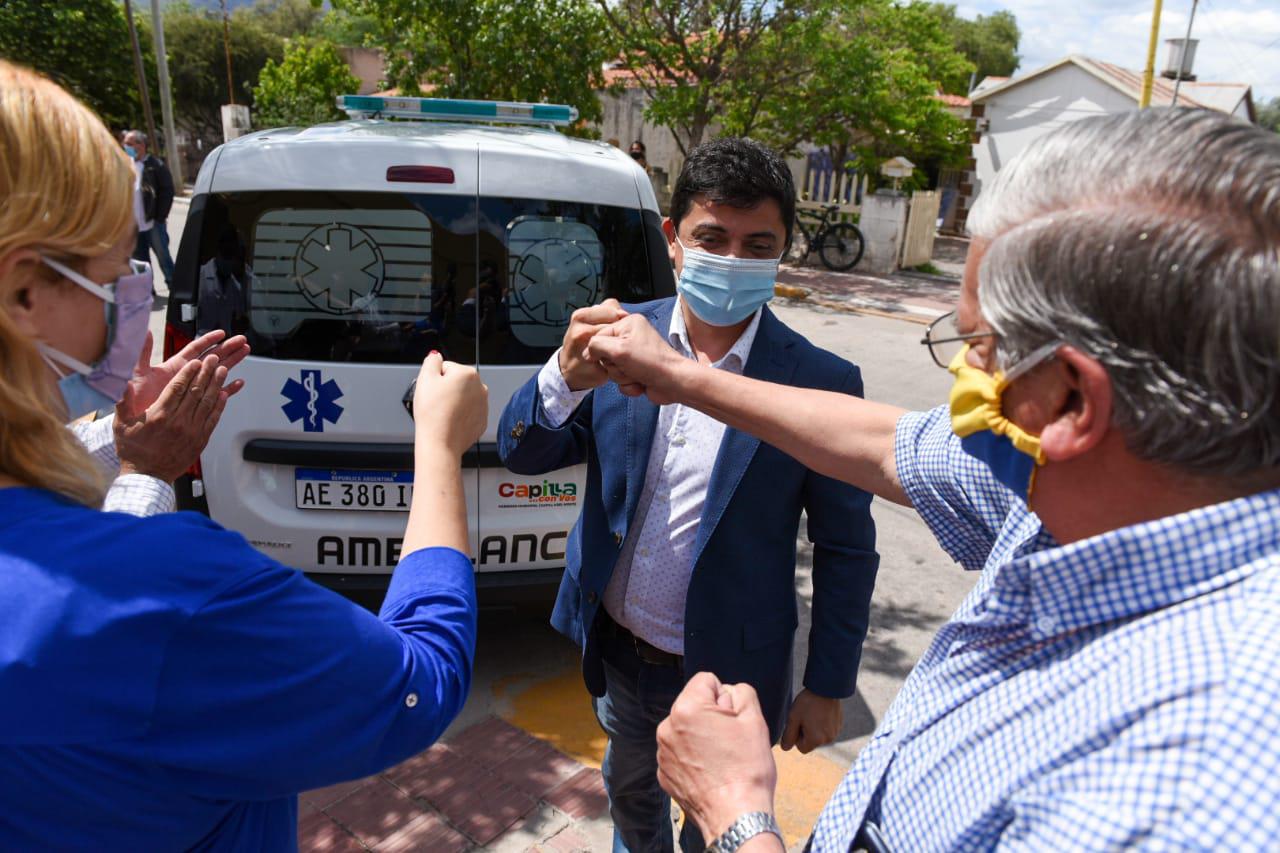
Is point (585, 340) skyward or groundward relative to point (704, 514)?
skyward

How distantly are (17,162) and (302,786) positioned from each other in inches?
29.6

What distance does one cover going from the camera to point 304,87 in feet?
86.1

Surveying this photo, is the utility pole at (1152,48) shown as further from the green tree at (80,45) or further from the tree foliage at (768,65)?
the green tree at (80,45)

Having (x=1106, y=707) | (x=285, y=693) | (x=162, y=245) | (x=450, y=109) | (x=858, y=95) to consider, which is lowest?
(x=162, y=245)

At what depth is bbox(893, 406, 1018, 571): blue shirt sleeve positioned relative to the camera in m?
1.38

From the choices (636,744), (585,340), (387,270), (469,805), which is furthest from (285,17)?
(636,744)

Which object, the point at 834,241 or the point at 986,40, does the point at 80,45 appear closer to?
the point at 834,241

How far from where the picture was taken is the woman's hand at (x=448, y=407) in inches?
54.1

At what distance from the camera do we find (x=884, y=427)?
5.32 feet

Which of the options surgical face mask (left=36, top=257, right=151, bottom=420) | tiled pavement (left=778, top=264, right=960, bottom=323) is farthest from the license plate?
tiled pavement (left=778, top=264, right=960, bottom=323)

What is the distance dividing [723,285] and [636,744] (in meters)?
1.19

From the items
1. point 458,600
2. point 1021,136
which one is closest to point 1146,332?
point 458,600

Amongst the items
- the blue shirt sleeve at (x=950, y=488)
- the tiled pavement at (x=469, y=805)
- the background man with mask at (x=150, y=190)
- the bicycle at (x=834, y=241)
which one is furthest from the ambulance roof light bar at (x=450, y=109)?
the bicycle at (x=834, y=241)

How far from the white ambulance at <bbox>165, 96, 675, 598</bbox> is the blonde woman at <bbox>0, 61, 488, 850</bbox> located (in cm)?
191
